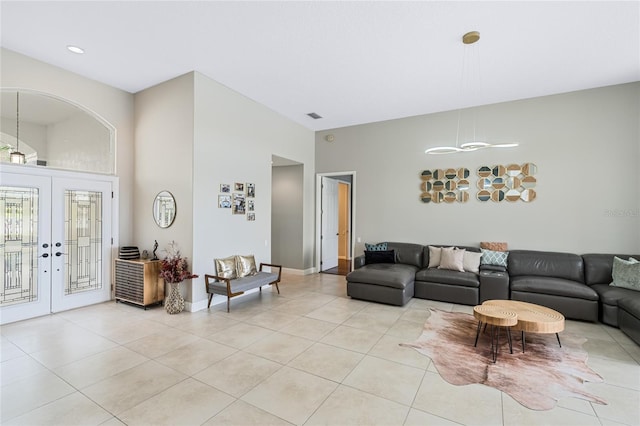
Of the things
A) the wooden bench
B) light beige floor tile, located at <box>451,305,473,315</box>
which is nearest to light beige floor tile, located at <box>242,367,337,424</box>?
the wooden bench

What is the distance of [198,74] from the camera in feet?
15.2

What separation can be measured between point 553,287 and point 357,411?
12.6ft

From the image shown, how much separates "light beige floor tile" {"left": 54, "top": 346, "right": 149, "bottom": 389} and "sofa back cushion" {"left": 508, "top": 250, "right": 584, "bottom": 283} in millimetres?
5714

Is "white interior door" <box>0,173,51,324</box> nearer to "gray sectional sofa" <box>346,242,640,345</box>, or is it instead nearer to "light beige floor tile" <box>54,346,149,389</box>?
"light beige floor tile" <box>54,346,149,389</box>

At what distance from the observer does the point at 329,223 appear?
8148 millimetres

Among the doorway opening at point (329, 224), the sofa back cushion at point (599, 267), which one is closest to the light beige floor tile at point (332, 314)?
the doorway opening at point (329, 224)

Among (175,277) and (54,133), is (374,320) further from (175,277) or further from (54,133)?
(54,133)

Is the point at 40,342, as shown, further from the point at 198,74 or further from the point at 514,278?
the point at 514,278

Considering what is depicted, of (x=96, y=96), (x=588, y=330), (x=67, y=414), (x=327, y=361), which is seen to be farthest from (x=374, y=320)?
(x=96, y=96)

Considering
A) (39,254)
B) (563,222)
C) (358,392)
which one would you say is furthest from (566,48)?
(39,254)

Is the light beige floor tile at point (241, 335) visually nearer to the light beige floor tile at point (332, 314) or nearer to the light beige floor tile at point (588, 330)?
the light beige floor tile at point (332, 314)

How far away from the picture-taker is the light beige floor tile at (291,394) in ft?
7.48

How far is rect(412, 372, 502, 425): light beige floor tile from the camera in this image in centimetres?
222

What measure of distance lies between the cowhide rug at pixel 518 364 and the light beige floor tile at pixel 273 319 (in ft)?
5.43
